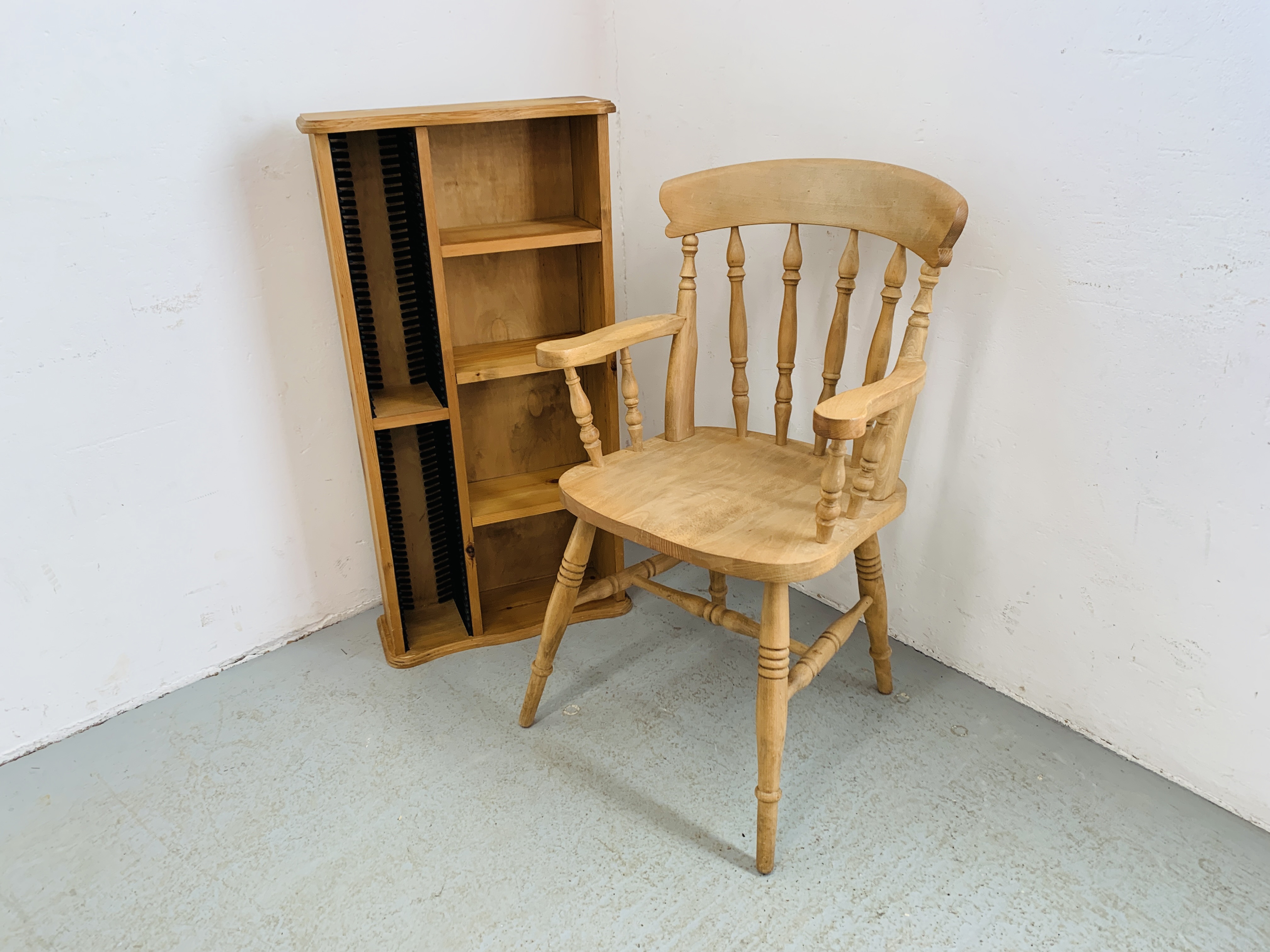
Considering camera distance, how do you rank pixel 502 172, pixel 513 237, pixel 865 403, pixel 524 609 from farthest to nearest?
pixel 524 609 → pixel 502 172 → pixel 513 237 → pixel 865 403

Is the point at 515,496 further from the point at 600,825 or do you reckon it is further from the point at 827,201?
the point at 827,201

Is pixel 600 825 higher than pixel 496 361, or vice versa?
pixel 496 361

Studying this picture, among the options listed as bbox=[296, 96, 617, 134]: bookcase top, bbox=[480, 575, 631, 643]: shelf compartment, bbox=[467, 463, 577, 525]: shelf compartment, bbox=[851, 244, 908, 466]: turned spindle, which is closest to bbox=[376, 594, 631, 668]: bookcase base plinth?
bbox=[480, 575, 631, 643]: shelf compartment

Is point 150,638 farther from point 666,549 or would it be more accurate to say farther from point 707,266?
point 707,266

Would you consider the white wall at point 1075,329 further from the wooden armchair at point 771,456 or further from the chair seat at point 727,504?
the chair seat at point 727,504

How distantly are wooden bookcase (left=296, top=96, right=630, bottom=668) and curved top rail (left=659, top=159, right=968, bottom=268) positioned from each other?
20 centimetres

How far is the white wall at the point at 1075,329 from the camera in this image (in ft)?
4.27

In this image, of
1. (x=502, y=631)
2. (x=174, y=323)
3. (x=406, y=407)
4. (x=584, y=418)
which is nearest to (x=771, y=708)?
(x=584, y=418)

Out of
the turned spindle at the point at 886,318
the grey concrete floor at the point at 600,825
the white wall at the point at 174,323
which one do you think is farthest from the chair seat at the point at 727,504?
the white wall at the point at 174,323

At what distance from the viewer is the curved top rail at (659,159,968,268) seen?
55.7 inches

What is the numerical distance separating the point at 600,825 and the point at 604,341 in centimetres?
85

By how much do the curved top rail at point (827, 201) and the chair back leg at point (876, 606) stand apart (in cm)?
53

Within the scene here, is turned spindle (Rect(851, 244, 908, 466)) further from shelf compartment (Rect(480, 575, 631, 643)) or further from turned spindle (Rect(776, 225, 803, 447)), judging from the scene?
shelf compartment (Rect(480, 575, 631, 643))

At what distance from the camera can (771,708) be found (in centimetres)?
136
